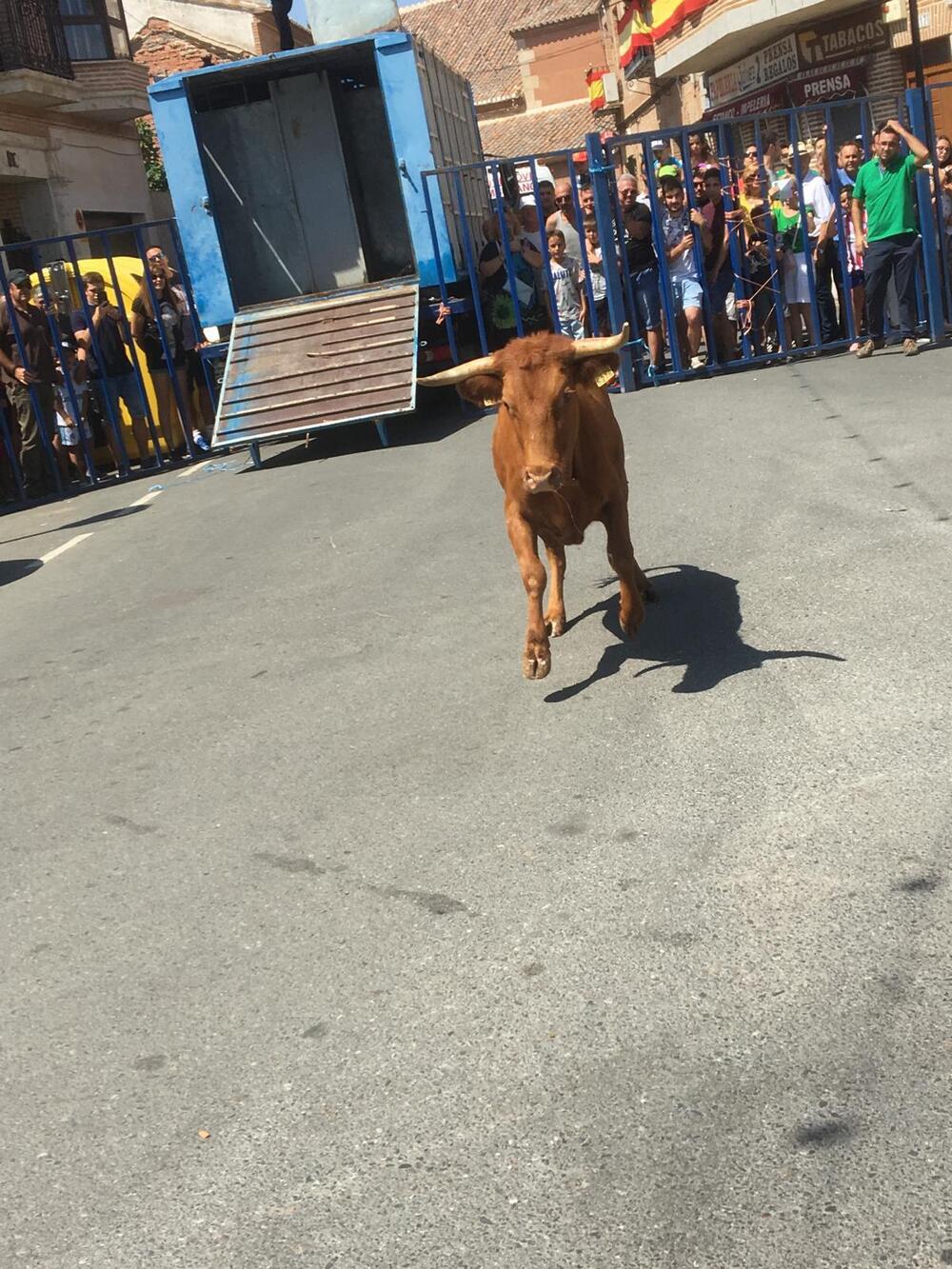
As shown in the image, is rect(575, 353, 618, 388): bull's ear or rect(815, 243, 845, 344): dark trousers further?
rect(815, 243, 845, 344): dark trousers

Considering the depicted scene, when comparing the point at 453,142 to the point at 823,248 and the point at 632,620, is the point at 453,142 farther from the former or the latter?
the point at 632,620

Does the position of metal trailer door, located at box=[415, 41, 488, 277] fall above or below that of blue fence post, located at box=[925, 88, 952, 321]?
above

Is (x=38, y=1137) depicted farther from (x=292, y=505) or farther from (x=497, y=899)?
(x=292, y=505)

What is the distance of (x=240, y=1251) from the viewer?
2818 millimetres

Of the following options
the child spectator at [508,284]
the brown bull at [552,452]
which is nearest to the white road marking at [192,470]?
the child spectator at [508,284]

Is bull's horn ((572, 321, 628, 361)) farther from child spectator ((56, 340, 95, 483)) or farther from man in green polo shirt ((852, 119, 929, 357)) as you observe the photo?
child spectator ((56, 340, 95, 483))

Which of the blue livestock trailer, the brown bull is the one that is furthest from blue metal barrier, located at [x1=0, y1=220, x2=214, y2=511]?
the brown bull

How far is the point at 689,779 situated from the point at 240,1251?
7.89 feet

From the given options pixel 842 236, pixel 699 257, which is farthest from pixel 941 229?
pixel 699 257

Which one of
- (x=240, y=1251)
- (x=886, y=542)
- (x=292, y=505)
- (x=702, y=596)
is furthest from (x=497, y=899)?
(x=292, y=505)

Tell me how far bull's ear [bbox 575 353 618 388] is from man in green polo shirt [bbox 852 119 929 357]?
800cm

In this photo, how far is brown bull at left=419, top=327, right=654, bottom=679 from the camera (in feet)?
17.8

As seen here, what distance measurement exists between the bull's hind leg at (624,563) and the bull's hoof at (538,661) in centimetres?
49

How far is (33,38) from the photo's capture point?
27.3 m
